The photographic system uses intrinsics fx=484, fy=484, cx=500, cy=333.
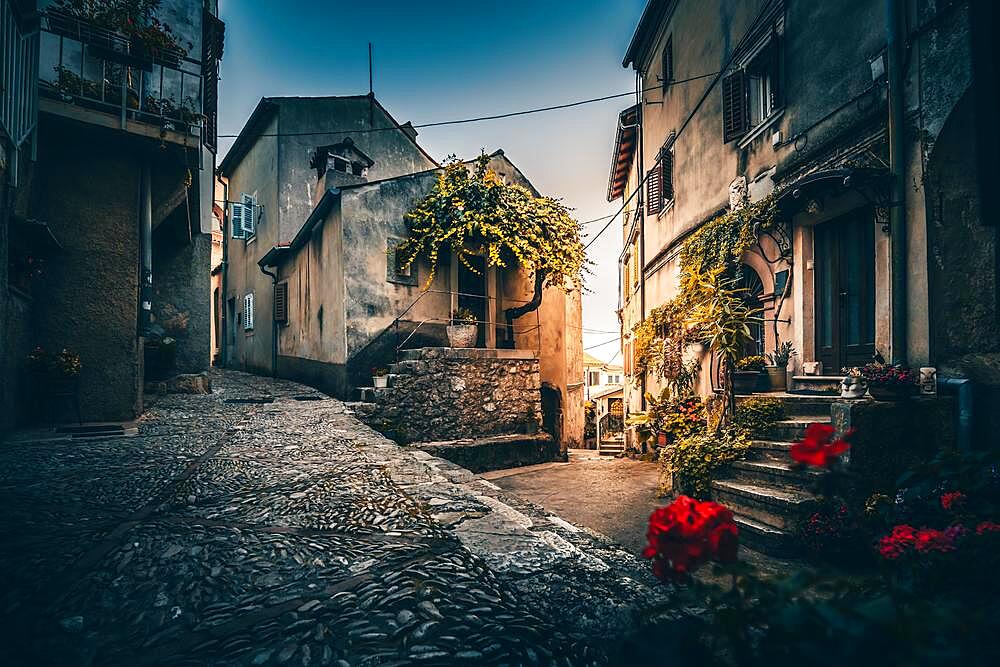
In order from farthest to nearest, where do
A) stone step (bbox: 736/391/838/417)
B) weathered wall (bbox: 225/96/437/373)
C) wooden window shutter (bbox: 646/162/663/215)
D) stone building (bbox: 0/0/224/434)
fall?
weathered wall (bbox: 225/96/437/373), wooden window shutter (bbox: 646/162/663/215), stone building (bbox: 0/0/224/434), stone step (bbox: 736/391/838/417)

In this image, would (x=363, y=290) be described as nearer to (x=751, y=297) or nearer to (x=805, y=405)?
(x=751, y=297)

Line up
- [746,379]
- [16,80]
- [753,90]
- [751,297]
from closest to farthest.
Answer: [16,80], [746,379], [753,90], [751,297]

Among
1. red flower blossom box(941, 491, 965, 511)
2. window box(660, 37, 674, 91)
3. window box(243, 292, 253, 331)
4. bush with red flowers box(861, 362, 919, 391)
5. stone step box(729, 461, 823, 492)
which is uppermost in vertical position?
window box(660, 37, 674, 91)

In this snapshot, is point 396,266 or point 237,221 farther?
point 237,221

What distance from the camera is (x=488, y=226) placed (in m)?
9.61

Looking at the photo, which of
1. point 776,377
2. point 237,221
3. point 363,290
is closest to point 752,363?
point 776,377

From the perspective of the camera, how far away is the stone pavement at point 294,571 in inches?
67.9

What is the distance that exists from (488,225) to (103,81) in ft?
19.8

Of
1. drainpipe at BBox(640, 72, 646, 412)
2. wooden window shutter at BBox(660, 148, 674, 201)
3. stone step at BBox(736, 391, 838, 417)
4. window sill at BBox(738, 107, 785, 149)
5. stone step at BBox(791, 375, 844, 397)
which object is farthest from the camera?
drainpipe at BBox(640, 72, 646, 412)

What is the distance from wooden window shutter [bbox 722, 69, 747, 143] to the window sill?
0.14 meters

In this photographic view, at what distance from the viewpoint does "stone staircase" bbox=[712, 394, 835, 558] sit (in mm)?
4387

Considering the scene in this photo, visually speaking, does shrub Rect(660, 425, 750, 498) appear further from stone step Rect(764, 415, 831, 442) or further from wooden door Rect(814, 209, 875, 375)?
wooden door Rect(814, 209, 875, 375)

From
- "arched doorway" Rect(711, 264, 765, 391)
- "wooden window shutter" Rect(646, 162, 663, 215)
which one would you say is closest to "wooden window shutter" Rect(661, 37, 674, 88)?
"wooden window shutter" Rect(646, 162, 663, 215)

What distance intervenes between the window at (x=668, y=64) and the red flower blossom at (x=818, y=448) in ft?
36.4
